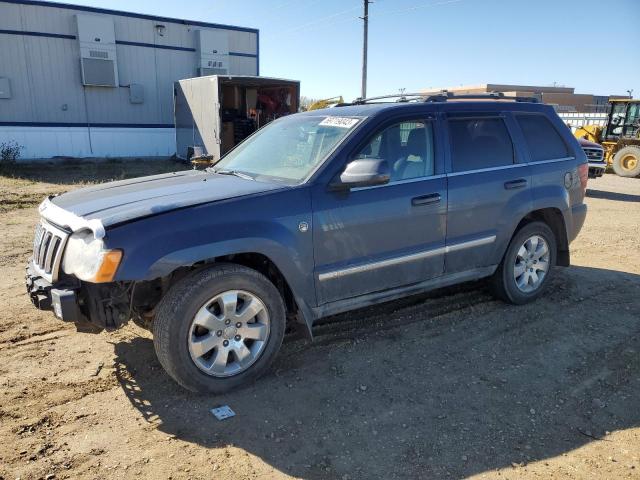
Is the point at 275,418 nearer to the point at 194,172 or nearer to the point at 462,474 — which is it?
the point at 462,474

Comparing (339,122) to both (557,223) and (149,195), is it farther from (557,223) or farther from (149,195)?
(557,223)

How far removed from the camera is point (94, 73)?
716 inches

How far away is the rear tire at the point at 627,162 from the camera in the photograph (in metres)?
17.1

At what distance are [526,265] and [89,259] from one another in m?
3.90

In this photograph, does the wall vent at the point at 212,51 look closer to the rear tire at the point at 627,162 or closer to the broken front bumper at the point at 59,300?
the rear tire at the point at 627,162

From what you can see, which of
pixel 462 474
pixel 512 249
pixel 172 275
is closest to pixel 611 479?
pixel 462 474

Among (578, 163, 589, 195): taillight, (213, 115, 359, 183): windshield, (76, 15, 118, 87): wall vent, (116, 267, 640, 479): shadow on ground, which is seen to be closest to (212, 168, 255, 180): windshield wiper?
(213, 115, 359, 183): windshield

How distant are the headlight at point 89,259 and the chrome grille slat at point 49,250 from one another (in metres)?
0.06

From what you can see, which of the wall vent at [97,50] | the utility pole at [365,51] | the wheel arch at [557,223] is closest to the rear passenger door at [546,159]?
the wheel arch at [557,223]

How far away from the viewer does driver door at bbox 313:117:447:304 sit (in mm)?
3625

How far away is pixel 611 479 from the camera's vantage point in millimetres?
2646

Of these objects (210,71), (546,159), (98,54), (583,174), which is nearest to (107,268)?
(546,159)

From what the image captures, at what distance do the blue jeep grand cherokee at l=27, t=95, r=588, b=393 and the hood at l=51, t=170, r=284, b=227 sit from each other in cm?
2

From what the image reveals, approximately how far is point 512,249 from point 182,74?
61.2ft
